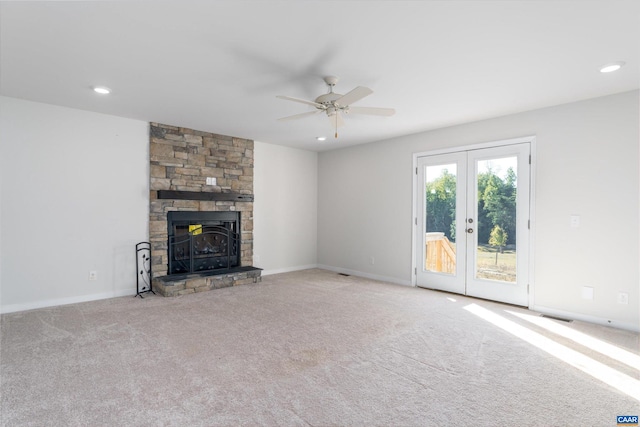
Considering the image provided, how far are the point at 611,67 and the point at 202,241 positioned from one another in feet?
17.8

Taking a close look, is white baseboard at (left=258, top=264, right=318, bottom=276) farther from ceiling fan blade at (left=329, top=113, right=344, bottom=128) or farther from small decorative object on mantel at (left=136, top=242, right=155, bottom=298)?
ceiling fan blade at (left=329, top=113, right=344, bottom=128)

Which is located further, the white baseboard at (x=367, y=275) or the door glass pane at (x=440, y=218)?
the white baseboard at (x=367, y=275)

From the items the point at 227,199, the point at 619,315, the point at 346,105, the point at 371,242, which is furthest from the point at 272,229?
the point at 619,315

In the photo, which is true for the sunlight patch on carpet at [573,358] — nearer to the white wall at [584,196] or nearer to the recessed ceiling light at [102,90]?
the white wall at [584,196]

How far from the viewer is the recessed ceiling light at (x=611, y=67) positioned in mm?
2744

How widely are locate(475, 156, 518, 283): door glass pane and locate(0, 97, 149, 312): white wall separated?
479cm

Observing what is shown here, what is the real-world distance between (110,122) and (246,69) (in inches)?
105

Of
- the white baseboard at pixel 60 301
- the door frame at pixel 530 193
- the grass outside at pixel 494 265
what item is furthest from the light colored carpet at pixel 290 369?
the door frame at pixel 530 193

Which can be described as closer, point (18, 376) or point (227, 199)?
point (18, 376)

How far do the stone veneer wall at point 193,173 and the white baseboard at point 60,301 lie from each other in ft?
1.64

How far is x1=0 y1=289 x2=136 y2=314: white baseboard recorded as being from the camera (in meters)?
3.74

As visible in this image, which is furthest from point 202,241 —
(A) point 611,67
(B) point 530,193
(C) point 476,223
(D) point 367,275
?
(A) point 611,67

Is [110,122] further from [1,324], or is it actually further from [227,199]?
[1,324]

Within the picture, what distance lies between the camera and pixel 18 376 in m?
2.32
